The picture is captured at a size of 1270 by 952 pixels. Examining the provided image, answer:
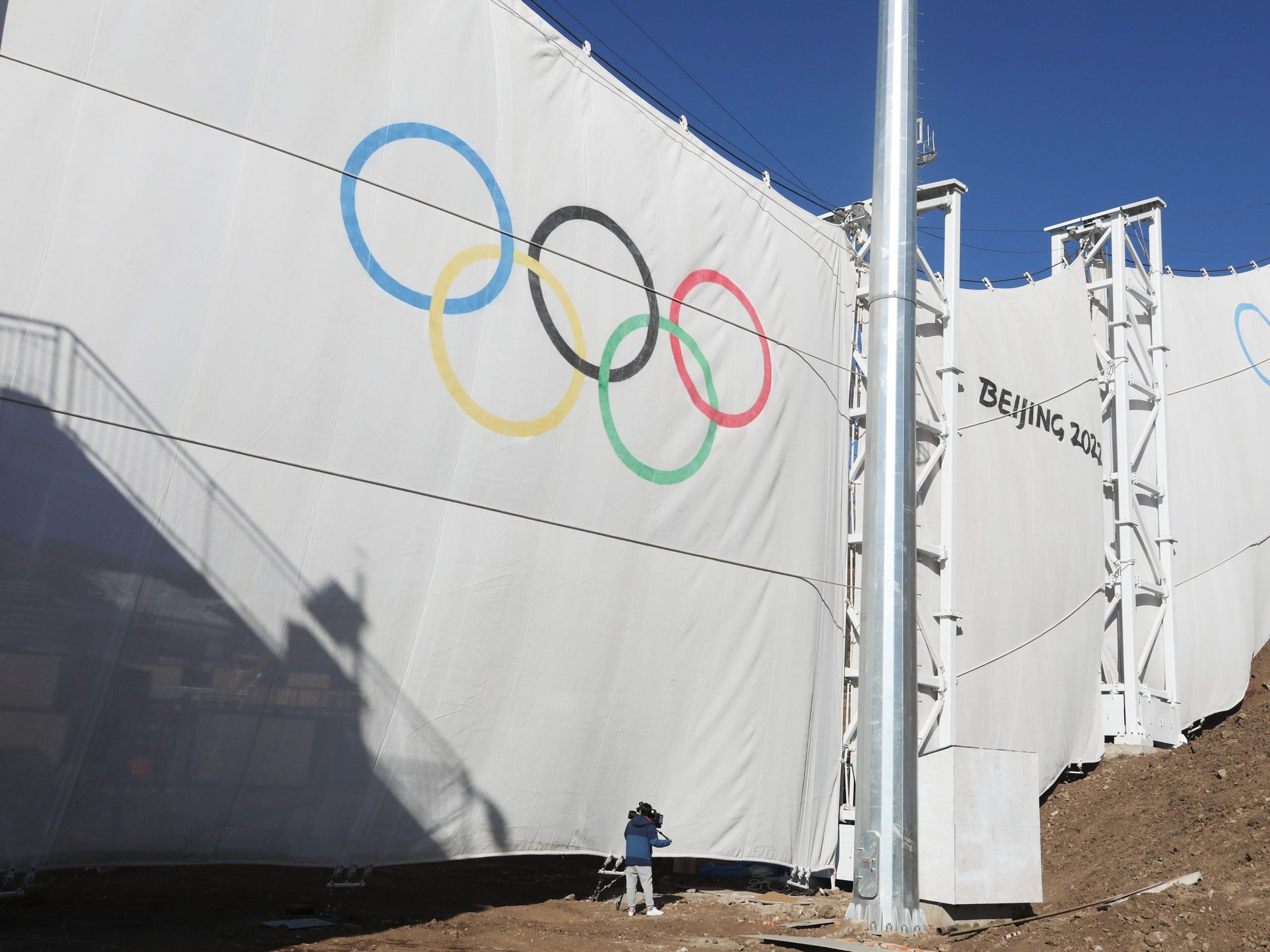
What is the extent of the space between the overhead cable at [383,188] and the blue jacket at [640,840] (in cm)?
563

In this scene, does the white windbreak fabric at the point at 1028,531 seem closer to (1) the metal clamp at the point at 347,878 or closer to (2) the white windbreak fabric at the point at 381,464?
(2) the white windbreak fabric at the point at 381,464

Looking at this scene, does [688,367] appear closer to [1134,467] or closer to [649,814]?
[649,814]

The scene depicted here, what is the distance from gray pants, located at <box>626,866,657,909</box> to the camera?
10773 mm

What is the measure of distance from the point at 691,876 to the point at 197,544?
8291 mm

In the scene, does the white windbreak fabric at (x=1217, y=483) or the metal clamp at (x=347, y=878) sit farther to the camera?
A: the white windbreak fabric at (x=1217, y=483)

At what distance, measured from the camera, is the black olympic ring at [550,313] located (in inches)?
432

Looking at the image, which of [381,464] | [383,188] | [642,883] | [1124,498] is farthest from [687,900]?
[1124,498]

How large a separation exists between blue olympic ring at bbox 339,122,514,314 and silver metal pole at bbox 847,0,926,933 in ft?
12.3

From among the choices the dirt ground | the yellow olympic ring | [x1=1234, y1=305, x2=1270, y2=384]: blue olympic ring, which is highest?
[x1=1234, y1=305, x2=1270, y2=384]: blue olympic ring

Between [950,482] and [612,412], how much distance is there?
5564 mm

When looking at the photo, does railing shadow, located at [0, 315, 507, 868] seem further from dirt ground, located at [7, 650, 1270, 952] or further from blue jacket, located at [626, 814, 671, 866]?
blue jacket, located at [626, 814, 671, 866]

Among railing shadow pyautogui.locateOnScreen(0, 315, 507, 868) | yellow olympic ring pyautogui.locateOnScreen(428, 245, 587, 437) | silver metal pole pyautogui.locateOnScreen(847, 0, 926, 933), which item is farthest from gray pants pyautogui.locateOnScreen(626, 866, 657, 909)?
yellow olympic ring pyautogui.locateOnScreen(428, 245, 587, 437)

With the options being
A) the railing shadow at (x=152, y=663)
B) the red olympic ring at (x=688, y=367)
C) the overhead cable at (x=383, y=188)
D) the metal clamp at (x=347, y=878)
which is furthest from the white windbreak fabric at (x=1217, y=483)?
the railing shadow at (x=152, y=663)

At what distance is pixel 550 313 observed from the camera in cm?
1103
